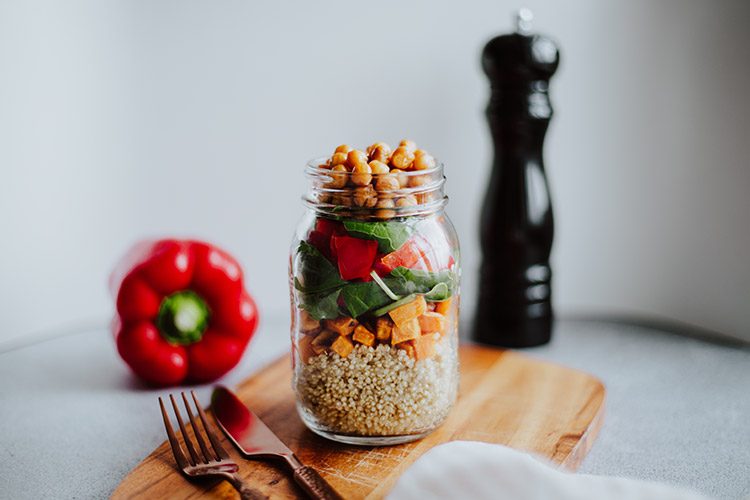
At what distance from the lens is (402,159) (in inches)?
37.0

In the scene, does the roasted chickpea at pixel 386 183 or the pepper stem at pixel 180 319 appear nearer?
the roasted chickpea at pixel 386 183

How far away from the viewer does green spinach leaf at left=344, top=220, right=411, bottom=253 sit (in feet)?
2.94

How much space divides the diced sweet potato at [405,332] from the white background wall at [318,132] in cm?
49

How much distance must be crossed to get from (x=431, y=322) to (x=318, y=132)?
691 mm

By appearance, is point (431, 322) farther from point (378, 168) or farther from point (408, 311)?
point (378, 168)

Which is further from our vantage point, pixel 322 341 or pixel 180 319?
pixel 180 319

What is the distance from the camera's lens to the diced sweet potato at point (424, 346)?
92 centimetres

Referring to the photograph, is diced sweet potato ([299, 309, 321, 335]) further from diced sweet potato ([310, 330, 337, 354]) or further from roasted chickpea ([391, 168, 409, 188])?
roasted chickpea ([391, 168, 409, 188])

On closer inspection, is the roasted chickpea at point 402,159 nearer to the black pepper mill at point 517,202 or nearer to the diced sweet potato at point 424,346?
the diced sweet potato at point 424,346

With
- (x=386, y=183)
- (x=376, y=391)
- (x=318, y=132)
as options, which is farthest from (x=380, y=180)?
(x=318, y=132)

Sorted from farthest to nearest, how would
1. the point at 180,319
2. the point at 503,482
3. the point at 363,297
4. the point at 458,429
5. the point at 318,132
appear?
the point at 318,132 < the point at 180,319 < the point at 458,429 < the point at 363,297 < the point at 503,482

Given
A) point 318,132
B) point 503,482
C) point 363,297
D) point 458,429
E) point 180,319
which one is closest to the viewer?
point 503,482

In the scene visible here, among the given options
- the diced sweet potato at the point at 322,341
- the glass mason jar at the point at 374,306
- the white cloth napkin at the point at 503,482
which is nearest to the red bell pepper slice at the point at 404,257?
the glass mason jar at the point at 374,306

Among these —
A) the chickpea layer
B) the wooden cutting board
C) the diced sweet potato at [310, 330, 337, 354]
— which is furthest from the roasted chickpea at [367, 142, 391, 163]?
the wooden cutting board
